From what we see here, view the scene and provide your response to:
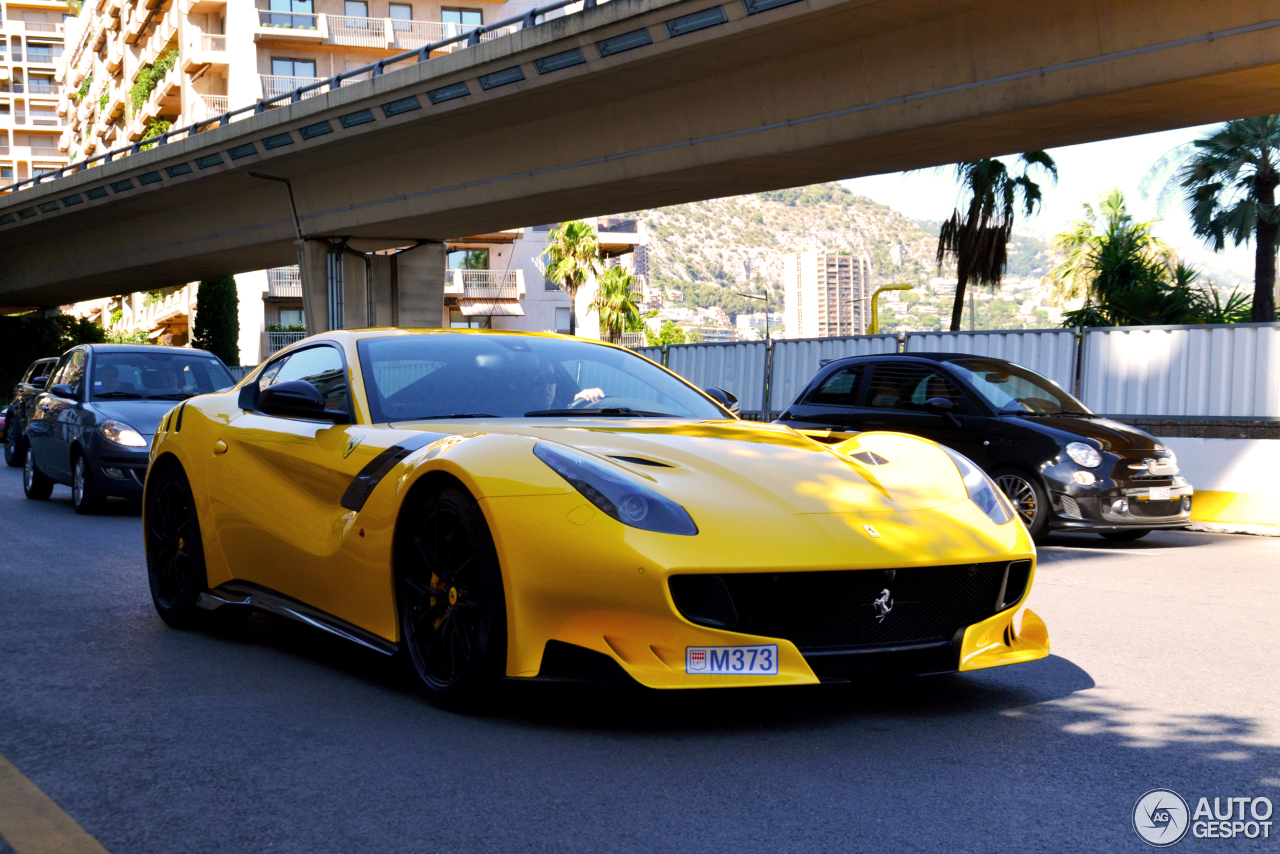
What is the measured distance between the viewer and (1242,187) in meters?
31.3

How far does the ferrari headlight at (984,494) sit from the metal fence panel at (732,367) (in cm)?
1590

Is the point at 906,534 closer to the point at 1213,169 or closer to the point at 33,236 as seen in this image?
the point at 1213,169

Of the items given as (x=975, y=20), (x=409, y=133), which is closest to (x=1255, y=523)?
(x=975, y=20)

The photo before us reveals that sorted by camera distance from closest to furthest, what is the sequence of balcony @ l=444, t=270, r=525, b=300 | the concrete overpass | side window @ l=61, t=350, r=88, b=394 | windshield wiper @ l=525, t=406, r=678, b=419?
1. windshield wiper @ l=525, t=406, r=678, b=419
2. side window @ l=61, t=350, r=88, b=394
3. the concrete overpass
4. balcony @ l=444, t=270, r=525, b=300

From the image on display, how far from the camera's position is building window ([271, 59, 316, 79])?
205ft

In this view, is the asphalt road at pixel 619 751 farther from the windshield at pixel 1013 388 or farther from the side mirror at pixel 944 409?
the windshield at pixel 1013 388

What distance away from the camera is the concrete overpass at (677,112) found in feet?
55.9

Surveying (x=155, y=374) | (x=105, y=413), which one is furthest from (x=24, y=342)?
(x=105, y=413)

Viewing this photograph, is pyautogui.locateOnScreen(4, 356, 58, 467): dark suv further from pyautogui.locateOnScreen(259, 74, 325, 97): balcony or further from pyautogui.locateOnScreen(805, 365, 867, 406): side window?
pyautogui.locateOnScreen(259, 74, 325, 97): balcony

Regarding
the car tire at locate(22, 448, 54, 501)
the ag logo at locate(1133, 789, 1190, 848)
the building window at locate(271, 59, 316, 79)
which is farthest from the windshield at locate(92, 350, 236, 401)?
the building window at locate(271, 59, 316, 79)

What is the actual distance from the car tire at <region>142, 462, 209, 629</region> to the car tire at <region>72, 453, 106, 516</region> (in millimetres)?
5953

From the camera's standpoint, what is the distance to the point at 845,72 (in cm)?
2002

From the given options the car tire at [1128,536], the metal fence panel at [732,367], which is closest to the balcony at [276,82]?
the metal fence panel at [732,367]

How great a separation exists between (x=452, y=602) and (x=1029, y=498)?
7.17m
